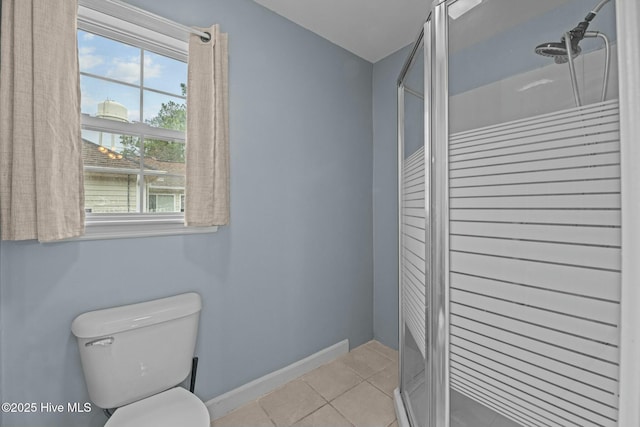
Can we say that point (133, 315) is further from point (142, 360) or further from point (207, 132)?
point (207, 132)

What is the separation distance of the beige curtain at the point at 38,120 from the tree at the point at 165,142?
26cm

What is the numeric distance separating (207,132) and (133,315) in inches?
36.1

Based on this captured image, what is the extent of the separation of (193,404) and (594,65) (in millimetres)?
1744

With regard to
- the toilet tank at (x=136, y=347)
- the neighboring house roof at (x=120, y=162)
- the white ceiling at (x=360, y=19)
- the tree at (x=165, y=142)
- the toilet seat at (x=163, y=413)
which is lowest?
the toilet seat at (x=163, y=413)

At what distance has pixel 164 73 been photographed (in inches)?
57.4

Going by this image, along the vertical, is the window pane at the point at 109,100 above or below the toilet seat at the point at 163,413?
above

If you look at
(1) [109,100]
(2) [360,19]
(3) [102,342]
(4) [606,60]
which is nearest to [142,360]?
(3) [102,342]

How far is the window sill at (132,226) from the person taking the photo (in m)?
1.21

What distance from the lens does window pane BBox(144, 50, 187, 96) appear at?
55.2 inches

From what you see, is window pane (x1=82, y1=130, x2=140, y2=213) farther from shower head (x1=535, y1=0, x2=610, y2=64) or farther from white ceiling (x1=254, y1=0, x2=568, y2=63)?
shower head (x1=535, y1=0, x2=610, y2=64)

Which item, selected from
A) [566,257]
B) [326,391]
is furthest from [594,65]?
[326,391]

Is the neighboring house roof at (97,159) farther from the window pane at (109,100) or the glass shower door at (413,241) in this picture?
the glass shower door at (413,241)

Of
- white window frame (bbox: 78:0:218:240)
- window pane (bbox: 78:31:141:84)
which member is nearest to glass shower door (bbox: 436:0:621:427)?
white window frame (bbox: 78:0:218:240)

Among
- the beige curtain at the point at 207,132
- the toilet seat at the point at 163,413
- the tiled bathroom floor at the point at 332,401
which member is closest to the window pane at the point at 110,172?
the beige curtain at the point at 207,132
